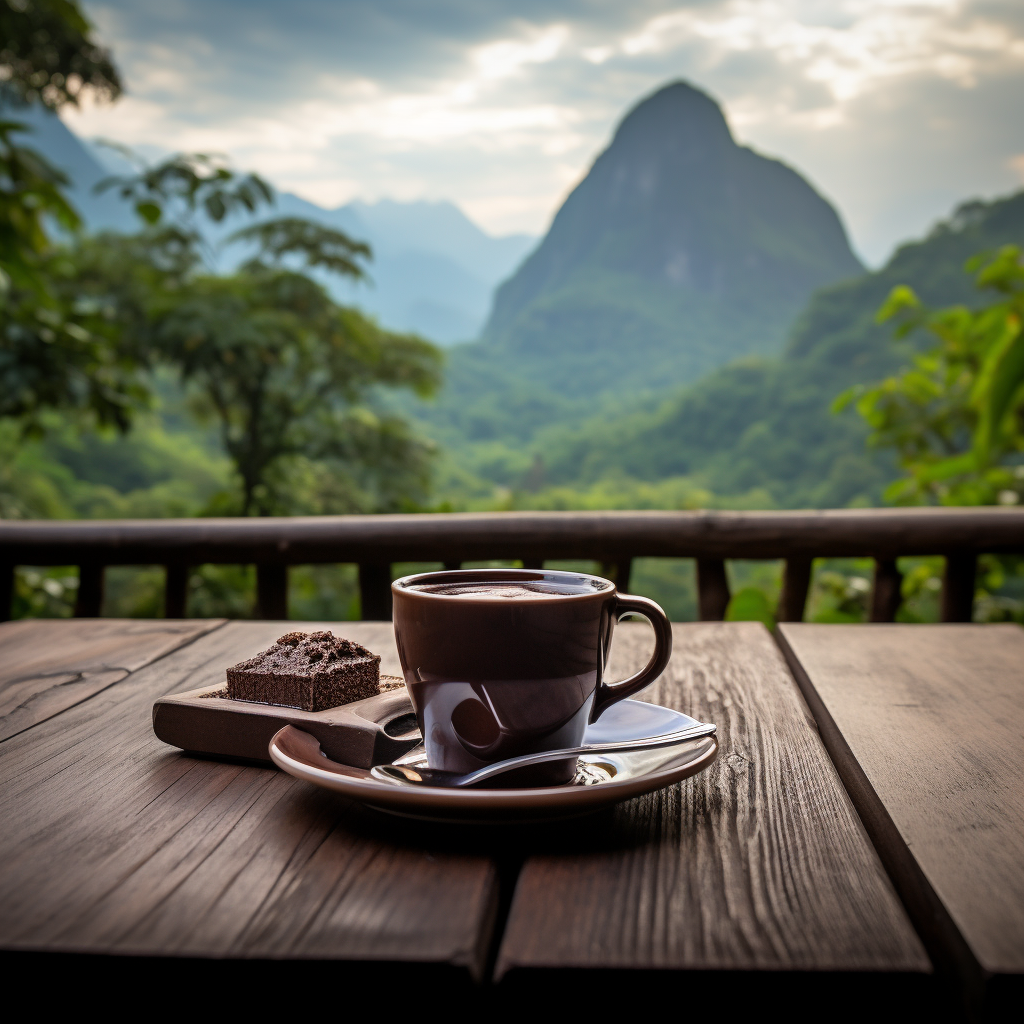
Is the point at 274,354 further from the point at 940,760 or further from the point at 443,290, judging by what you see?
the point at 443,290

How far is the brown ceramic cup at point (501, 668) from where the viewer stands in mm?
452

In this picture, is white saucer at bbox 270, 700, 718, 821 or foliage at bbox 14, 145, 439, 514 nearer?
white saucer at bbox 270, 700, 718, 821

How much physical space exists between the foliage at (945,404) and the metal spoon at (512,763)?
2.18 m

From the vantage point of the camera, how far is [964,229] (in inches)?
406

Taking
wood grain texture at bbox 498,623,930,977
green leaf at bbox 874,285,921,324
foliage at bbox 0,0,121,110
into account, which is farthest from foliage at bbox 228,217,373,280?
wood grain texture at bbox 498,623,930,977

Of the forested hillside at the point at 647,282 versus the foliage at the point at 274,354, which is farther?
the forested hillside at the point at 647,282

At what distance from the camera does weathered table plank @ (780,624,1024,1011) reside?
35cm

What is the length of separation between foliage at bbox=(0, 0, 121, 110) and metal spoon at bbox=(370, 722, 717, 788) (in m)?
4.15

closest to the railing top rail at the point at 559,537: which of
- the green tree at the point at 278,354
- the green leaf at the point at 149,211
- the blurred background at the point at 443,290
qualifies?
the blurred background at the point at 443,290

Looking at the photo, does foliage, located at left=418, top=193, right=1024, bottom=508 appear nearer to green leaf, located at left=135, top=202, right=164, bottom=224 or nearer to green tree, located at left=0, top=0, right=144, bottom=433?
green tree, located at left=0, top=0, right=144, bottom=433

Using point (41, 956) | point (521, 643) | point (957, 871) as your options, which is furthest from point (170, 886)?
point (957, 871)

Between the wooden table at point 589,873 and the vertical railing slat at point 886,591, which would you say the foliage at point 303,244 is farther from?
the wooden table at point 589,873

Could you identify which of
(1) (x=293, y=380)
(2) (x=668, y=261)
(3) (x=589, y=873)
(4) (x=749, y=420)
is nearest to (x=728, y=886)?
(3) (x=589, y=873)

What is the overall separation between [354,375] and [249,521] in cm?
491
